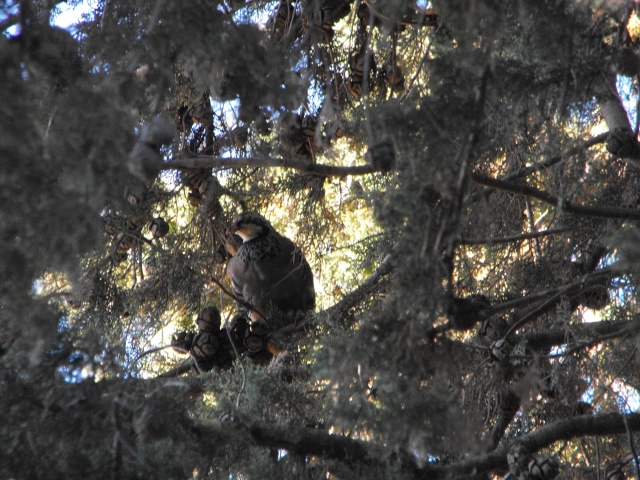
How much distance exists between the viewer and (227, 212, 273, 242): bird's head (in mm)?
4508

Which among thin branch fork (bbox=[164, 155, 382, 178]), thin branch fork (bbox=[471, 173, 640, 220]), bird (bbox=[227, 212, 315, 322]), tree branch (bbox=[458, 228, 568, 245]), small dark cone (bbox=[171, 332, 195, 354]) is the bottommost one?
tree branch (bbox=[458, 228, 568, 245])

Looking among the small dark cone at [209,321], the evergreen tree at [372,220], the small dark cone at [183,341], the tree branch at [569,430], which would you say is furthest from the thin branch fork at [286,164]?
the small dark cone at [183,341]

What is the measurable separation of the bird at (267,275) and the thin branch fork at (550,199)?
92.3 inches

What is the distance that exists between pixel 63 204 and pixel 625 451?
11.1 ft

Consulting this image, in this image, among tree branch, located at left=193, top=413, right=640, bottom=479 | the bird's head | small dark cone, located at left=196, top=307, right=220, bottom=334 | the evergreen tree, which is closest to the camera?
the evergreen tree

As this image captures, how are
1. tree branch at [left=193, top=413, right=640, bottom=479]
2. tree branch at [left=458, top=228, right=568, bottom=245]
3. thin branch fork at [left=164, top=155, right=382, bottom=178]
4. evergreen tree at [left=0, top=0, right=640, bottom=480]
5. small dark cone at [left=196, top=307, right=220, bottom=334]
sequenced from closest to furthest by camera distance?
1. evergreen tree at [left=0, top=0, right=640, bottom=480]
2. tree branch at [left=458, top=228, right=568, bottom=245]
3. tree branch at [left=193, top=413, right=640, bottom=479]
4. thin branch fork at [left=164, top=155, right=382, bottom=178]
5. small dark cone at [left=196, top=307, right=220, bottom=334]

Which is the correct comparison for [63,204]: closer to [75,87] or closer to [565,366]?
[75,87]

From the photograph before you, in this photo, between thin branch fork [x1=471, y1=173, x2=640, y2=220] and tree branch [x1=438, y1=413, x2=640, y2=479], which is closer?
thin branch fork [x1=471, y1=173, x2=640, y2=220]

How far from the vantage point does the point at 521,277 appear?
3871 mm

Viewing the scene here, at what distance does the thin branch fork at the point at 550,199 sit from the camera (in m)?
2.49

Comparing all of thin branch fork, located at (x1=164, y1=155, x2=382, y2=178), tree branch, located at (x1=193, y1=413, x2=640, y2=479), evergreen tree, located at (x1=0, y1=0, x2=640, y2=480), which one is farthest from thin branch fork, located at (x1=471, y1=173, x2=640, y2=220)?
tree branch, located at (x1=193, y1=413, x2=640, y2=479)

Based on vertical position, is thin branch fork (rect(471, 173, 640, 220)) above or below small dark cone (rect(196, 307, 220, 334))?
below

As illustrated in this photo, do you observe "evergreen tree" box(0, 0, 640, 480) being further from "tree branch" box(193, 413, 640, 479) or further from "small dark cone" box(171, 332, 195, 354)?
"small dark cone" box(171, 332, 195, 354)

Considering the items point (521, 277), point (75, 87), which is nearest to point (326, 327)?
point (521, 277)
